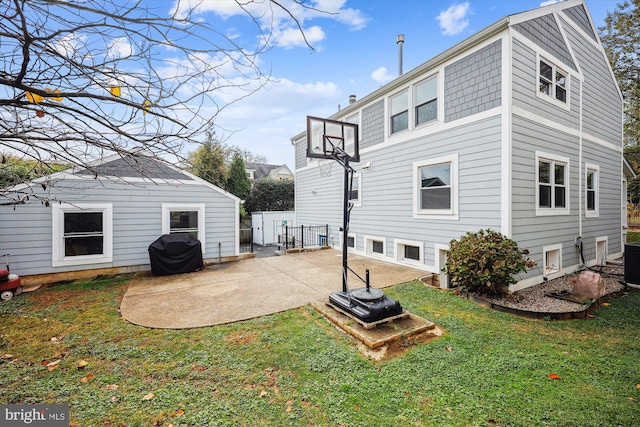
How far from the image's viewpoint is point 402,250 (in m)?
8.02

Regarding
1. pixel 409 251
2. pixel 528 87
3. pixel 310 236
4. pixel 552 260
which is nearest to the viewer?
pixel 528 87

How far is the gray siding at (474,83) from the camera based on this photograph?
223 inches

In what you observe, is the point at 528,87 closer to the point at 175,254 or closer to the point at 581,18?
the point at 581,18

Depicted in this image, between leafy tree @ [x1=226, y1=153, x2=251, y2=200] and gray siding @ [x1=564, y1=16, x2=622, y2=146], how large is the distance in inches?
689

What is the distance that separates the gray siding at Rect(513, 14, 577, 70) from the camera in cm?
589

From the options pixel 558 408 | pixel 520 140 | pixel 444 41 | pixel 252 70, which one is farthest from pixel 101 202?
pixel 520 140

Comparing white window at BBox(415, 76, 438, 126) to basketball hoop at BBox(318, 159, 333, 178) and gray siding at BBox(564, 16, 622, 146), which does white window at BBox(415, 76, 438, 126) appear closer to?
gray siding at BBox(564, 16, 622, 146)

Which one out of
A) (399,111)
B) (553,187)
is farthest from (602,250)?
(399,111)

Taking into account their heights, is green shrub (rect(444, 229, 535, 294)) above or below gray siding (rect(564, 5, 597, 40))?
below

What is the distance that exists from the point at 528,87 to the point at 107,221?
10.6 m

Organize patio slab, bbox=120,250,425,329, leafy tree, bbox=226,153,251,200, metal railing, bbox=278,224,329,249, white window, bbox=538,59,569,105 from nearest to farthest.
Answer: patio slab, bbox=120,250,425,329
white window, bbox=538,59,569,105
metal railing, bbox=278,224,329,249
leafy tree, bbox=226,153,251,200

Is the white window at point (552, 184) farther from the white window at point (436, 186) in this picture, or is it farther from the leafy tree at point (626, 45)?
the leafy tree at point (626, 45)

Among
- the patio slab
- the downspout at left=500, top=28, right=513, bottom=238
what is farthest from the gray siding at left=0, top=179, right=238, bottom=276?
the downspout at left=500, top=28, right=513, bottom=238

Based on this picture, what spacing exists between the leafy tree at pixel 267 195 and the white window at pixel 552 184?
52.3 feet
